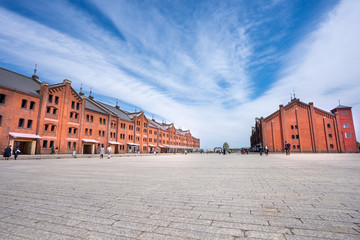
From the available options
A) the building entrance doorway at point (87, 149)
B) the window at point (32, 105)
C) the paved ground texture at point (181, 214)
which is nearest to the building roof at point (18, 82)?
the window at point (32, 105)

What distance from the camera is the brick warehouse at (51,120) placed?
1014 inches

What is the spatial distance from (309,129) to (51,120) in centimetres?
5517

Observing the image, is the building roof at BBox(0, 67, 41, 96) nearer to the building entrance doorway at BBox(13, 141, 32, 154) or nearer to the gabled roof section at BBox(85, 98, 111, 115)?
the building entrance doorway at BBox(13, 141, 32, 154)

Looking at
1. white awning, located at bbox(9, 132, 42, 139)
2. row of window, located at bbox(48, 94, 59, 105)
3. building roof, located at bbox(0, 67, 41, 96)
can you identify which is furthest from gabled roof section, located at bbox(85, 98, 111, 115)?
white awning, located at bbox(9, 132, 42, 139)

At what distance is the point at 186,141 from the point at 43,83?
231 ft

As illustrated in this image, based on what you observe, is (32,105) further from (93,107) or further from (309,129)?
(309,129)

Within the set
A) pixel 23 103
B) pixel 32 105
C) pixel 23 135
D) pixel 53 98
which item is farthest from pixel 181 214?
pixel 53 98

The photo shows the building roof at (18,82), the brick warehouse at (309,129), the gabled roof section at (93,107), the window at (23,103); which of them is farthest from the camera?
the brick warehouse at (309,129)

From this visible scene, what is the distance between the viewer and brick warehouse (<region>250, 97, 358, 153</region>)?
1700 inches

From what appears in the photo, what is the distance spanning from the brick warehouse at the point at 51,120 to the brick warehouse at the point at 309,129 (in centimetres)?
3749

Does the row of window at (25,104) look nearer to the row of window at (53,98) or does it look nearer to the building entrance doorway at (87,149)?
the row of window at (53,98)

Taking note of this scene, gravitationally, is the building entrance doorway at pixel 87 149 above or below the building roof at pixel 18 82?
below

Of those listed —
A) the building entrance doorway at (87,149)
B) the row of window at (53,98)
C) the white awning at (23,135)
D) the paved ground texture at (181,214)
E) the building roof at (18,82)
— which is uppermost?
the building roof at (18,82)

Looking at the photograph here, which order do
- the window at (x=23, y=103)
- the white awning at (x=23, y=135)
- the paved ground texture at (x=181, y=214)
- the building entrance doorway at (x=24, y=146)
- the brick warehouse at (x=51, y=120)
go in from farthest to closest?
the building entrance doorway at (x=24, y=146) → the window at (x=23, y=103) → the brick warehouse at (x=51, y=120) → the white awning at (x=23, y=135) → the paved ground texture at (x=181, y=214)
